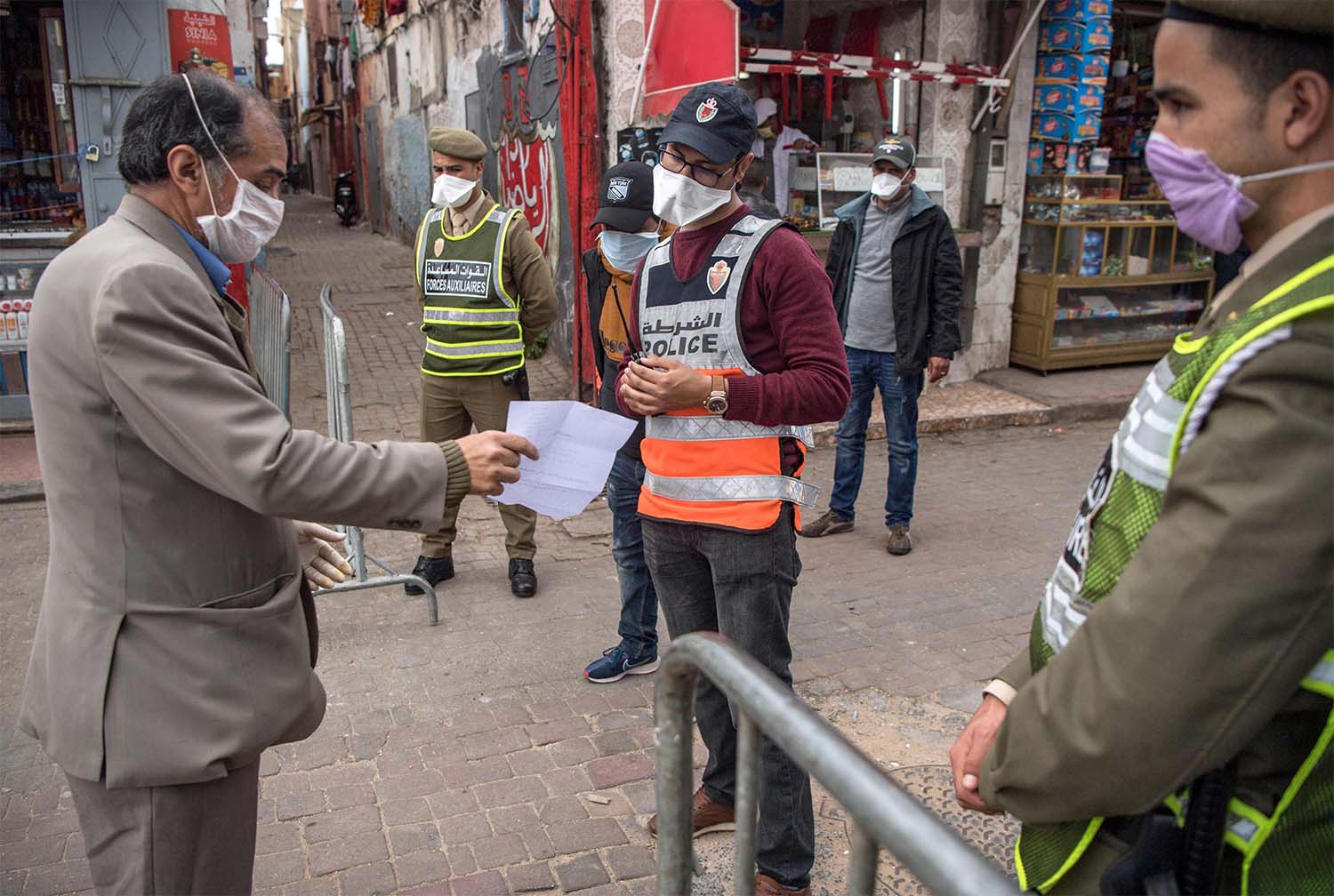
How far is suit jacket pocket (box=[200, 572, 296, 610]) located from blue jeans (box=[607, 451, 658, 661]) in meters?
2.03

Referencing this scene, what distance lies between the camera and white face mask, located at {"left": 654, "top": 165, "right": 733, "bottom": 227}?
2697 mm

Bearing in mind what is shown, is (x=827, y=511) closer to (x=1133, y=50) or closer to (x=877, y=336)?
(x=877, y=336)

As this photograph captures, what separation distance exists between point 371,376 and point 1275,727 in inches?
348

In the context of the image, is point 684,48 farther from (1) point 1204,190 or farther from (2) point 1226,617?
(2) point 1226,617

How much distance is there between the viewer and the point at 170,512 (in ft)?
5.99

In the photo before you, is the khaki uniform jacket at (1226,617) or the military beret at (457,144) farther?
the military beret at (457,144)

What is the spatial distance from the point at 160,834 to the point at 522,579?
10.5 feet

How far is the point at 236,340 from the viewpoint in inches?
78.7

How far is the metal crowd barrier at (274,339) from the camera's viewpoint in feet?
17.1

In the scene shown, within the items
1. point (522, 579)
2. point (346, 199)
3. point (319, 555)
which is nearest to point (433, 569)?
point (522, 579)

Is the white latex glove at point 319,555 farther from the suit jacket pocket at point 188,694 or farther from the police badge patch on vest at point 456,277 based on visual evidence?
the police badge patch on vest at point 456,277

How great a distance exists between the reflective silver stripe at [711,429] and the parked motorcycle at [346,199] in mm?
23891

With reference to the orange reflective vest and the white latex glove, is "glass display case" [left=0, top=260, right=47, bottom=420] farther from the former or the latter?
the orange reflective vest

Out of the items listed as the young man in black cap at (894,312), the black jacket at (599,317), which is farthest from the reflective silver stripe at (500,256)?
the young man in black cap at (894,312)
